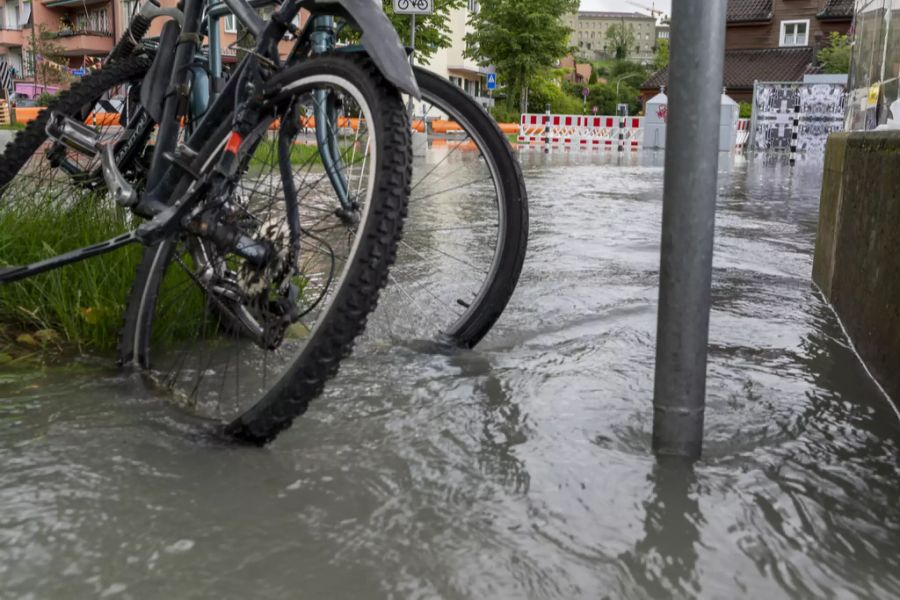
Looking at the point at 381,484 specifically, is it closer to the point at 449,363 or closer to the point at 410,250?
the point at 449,363

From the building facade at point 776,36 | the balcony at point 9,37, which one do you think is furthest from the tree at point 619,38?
the balcony at point 9,37

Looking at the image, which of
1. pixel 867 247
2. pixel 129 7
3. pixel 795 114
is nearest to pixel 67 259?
pixel 129 7

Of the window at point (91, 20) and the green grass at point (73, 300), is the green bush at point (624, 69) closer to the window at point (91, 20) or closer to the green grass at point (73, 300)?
the window at point (91, 20)

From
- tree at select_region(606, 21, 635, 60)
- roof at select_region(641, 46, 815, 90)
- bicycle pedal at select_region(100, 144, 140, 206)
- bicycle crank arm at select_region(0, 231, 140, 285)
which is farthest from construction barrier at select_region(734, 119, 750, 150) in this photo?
tree at select_region(606, 21, 635, 60)

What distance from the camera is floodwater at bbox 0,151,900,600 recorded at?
69.7 inches

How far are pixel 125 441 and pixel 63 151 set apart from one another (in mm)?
1765

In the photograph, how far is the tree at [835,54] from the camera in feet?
141

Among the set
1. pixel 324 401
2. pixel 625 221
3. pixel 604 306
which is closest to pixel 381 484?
pixel 324 401

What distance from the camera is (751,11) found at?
53812 millimetres

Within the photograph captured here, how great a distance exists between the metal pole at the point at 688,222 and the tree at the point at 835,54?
42.4 m

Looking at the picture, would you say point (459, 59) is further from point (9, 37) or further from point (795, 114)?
point (795, 114)

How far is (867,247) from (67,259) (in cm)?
268

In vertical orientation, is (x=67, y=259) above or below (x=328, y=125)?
below

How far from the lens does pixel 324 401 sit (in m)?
2.81
